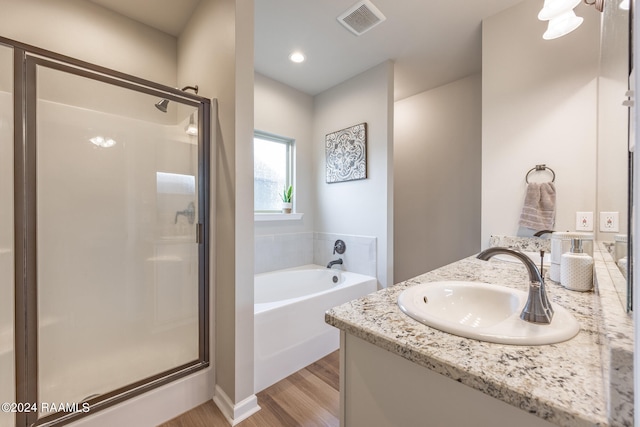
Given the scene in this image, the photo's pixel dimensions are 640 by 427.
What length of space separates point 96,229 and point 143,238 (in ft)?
0.94

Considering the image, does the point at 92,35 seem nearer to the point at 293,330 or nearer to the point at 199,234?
the point at 199,234

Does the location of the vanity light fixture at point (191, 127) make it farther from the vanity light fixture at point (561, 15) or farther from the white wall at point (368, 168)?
the vanity light fixture at point (561, 15)

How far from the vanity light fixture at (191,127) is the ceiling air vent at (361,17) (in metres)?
1.34

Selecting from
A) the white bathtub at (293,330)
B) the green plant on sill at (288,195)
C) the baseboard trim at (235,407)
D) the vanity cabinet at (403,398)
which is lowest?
the baseboard trim at (235,407)

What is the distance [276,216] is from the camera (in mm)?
2830

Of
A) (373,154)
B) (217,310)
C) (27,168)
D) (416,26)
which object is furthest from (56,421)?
(416,26)

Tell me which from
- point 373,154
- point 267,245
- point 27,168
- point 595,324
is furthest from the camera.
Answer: point 267,245

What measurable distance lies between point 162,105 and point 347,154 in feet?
5.77

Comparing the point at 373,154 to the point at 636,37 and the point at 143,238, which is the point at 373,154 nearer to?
the point at 143,238

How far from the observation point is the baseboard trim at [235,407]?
56.0 inches

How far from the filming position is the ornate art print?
2656mm

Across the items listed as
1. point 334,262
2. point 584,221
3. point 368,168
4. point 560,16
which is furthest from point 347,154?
point 584,221

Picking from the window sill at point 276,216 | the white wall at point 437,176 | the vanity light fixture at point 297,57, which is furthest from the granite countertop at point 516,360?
the vanity light fixture at point 297,57

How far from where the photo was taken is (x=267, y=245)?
2805 millimetres
